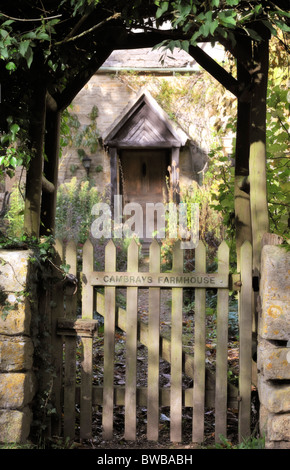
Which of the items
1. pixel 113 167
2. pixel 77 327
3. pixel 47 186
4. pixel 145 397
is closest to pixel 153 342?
pixel 145 397

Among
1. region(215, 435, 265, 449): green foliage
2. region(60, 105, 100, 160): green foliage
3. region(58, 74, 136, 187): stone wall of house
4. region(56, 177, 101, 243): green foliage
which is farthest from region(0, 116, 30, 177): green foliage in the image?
region(58, 74, 136, 187): stone wall of house

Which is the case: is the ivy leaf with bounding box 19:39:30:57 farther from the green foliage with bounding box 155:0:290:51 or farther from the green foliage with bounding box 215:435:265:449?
the green foliage with bounding box 215:435:265:449

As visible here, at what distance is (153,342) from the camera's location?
3697mm

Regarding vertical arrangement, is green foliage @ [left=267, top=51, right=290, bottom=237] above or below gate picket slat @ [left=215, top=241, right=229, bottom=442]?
above

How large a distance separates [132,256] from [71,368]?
2.86 feet

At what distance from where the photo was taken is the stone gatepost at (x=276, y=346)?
10.7 ft

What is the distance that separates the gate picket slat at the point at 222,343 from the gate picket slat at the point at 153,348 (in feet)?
1.32

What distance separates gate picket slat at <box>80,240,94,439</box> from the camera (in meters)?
3.73

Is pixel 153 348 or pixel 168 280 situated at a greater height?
pixel 168 280

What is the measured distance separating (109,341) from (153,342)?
0.30 m

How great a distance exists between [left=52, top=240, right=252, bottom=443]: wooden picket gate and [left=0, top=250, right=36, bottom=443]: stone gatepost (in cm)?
38

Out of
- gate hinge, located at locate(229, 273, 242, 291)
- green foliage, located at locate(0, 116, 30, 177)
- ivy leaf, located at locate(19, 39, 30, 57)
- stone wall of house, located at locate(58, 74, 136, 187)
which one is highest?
stone wall of house, located at locate(58, 74, 136, 187)

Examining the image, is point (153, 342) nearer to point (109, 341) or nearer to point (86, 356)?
point (109, 341)

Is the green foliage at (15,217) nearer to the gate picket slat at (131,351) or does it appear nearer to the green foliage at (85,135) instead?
the green foliage at (85,135)
